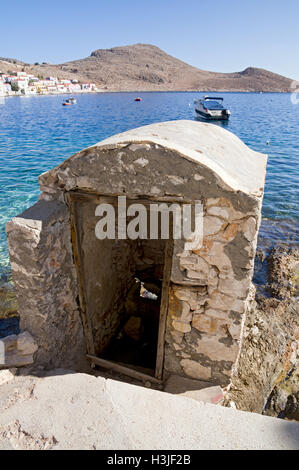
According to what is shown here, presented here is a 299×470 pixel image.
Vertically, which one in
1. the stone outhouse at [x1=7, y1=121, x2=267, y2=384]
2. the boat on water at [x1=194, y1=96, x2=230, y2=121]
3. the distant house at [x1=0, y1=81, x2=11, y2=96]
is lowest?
the stone outhouse at [x1=7, y1=121, x2=267, y2=384]

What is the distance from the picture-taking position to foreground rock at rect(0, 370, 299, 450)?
212cm

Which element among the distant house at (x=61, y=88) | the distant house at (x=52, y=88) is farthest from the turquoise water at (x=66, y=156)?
the distant house at (x=61, y=88)

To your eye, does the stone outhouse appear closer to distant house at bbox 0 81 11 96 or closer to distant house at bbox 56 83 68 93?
distant house at bbox 0 81 11 96

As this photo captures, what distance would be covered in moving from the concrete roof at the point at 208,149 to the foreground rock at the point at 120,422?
6.14 feet

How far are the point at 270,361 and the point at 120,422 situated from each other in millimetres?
2867

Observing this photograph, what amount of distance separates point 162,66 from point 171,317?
569 ft

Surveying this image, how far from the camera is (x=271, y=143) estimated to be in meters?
21.8

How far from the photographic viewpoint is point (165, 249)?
10.2 ft

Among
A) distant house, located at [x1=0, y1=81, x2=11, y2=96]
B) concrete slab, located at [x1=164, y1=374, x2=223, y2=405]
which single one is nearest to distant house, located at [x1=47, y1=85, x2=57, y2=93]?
distant house, located at [x1=0, y1=81, x2=11, y2=96]

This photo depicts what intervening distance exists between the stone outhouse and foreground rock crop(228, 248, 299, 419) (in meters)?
0.80

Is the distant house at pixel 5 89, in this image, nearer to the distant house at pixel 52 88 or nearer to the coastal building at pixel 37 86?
the coastal building at pixel 37 86

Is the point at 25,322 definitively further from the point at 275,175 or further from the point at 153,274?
the point at 275,175

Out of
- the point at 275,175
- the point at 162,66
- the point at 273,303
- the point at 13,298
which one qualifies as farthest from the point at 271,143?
the point at 162,66

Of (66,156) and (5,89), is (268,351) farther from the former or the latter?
(5,89)
